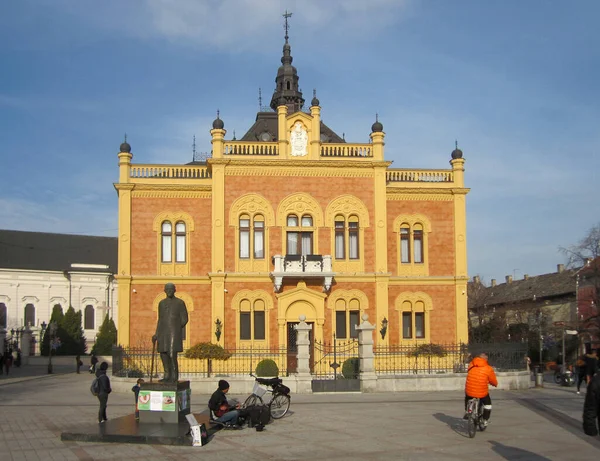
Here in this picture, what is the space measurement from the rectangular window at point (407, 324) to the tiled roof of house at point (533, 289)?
25547 millimetres

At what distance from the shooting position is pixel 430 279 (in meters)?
35.0

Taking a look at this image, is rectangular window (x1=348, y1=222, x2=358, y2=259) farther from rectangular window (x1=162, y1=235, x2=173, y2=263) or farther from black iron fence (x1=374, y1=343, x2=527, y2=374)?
rectangular window (x1=162, y1=235, x2=173, y2=263)

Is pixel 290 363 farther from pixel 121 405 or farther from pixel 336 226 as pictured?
pixel 121 405

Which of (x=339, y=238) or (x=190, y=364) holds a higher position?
(x=339, y=238)

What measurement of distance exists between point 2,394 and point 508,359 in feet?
61.6

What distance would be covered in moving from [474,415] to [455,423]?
1.99 metres

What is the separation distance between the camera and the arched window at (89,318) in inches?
2736

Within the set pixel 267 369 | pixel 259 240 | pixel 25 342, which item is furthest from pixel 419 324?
pixel 25 342

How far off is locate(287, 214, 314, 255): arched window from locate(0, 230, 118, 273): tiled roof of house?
41.9m

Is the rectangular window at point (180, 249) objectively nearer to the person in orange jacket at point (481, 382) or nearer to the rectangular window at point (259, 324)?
the rectangular window at point (259, 324)

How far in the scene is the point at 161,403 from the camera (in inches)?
579

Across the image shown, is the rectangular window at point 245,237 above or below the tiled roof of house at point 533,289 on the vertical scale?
above

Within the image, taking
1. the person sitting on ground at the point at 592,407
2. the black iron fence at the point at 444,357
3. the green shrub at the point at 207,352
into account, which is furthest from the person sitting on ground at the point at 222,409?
the green shrub at the point at 207,352

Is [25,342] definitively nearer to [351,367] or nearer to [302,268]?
[302,268]
